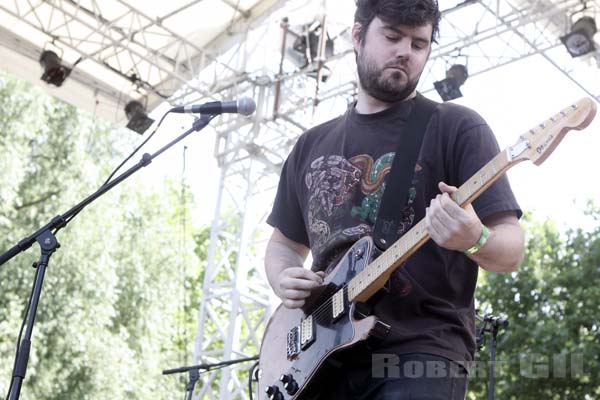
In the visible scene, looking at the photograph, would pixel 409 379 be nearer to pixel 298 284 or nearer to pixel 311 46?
pixel 298 284

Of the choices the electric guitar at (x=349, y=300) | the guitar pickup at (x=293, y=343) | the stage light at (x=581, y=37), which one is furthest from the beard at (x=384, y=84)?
the stage light at (x=581, y=37)

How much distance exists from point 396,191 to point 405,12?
0.66 m

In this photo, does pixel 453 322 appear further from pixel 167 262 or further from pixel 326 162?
pixel 167 262

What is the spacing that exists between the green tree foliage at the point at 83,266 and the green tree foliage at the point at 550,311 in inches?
226

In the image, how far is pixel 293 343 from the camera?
3.26 metres

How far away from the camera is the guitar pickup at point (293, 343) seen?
3.21 m

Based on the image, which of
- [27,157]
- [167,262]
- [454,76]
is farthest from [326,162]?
[167,262]

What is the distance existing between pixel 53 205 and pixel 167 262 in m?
3.38

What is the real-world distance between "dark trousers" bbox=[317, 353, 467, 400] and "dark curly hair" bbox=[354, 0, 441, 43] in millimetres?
1180

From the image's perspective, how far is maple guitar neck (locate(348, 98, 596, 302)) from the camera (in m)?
2.52

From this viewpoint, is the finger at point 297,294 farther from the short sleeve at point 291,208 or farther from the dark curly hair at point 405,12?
the dark curly hair at point 405,12

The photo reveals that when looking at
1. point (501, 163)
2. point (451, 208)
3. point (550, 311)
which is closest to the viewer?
point (451, 208)

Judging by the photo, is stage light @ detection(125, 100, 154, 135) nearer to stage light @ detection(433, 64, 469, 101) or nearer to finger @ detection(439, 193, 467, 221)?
stage light @ detection(433, 64, 469, 101)

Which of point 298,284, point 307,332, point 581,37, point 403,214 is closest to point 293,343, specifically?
point 307,332
